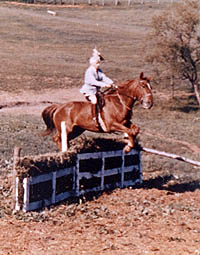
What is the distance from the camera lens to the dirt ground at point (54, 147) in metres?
11.5

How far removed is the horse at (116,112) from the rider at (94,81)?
180 millimetres

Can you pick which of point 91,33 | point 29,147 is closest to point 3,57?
point 91,33

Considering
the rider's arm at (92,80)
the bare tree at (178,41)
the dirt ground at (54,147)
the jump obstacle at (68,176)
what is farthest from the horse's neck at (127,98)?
the bare tree at (178,41)

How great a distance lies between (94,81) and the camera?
15977 millimetres

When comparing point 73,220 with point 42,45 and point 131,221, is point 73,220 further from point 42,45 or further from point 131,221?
point 42,45

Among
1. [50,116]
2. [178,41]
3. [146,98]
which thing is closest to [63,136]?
[50,116]

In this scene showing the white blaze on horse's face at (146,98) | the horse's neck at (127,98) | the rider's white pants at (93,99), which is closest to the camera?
the white blaze on horse's face at (146,98)

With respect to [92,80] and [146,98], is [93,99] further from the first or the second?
[146,98]

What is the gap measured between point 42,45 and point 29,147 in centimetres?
4120

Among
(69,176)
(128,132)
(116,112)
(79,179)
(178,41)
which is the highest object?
(178,41)

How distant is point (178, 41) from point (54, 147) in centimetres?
2290

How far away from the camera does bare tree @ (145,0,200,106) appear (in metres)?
42.0

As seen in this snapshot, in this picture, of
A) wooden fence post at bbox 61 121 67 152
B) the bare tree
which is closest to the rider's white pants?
wooden fence post at bbox 61 121 67 152

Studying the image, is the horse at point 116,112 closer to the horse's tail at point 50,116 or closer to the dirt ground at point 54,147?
the horse's tail at point 50,116
